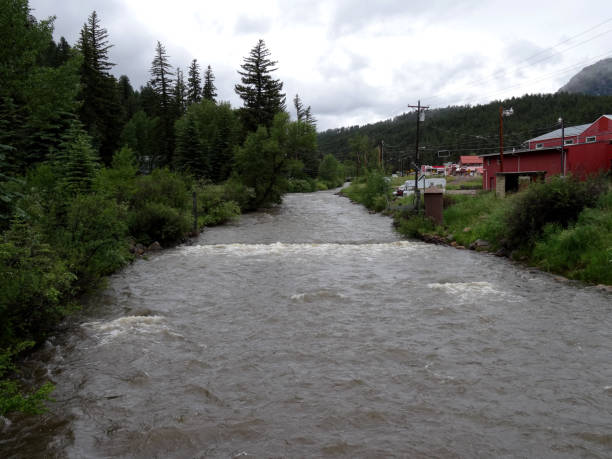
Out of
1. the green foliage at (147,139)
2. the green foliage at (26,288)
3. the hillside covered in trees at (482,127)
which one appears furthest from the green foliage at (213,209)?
the hillside covered in trees at (482,127)

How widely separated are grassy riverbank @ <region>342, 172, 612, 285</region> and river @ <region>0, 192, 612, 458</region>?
1064 mm

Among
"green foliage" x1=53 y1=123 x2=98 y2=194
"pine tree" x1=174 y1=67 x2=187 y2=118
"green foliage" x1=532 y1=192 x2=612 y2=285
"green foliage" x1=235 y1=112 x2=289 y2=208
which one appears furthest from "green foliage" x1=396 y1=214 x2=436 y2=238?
"pine tree" x1=174 y1=67 x2=187 y2=118

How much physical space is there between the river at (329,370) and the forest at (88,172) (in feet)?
2.91

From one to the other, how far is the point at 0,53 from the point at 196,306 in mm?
8118

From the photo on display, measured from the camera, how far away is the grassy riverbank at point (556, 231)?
1405 centimetres

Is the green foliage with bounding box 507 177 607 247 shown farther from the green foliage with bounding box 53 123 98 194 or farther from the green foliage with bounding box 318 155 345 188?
the green foliage with bounding box 318 155 345 188

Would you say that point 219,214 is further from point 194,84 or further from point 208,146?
point 194,84

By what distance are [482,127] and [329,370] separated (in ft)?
441

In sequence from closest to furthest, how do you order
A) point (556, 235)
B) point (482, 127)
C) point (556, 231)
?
point (556, 235), point (556, 231), point (482, 127)

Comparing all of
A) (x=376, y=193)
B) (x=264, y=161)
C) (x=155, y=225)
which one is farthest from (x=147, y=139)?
(x=155, y=225)

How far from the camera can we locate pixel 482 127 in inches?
5044

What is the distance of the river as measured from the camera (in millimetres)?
5555

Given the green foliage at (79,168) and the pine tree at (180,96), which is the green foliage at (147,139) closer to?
the pine tree at (180,96)

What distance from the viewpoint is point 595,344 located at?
8.57 m
